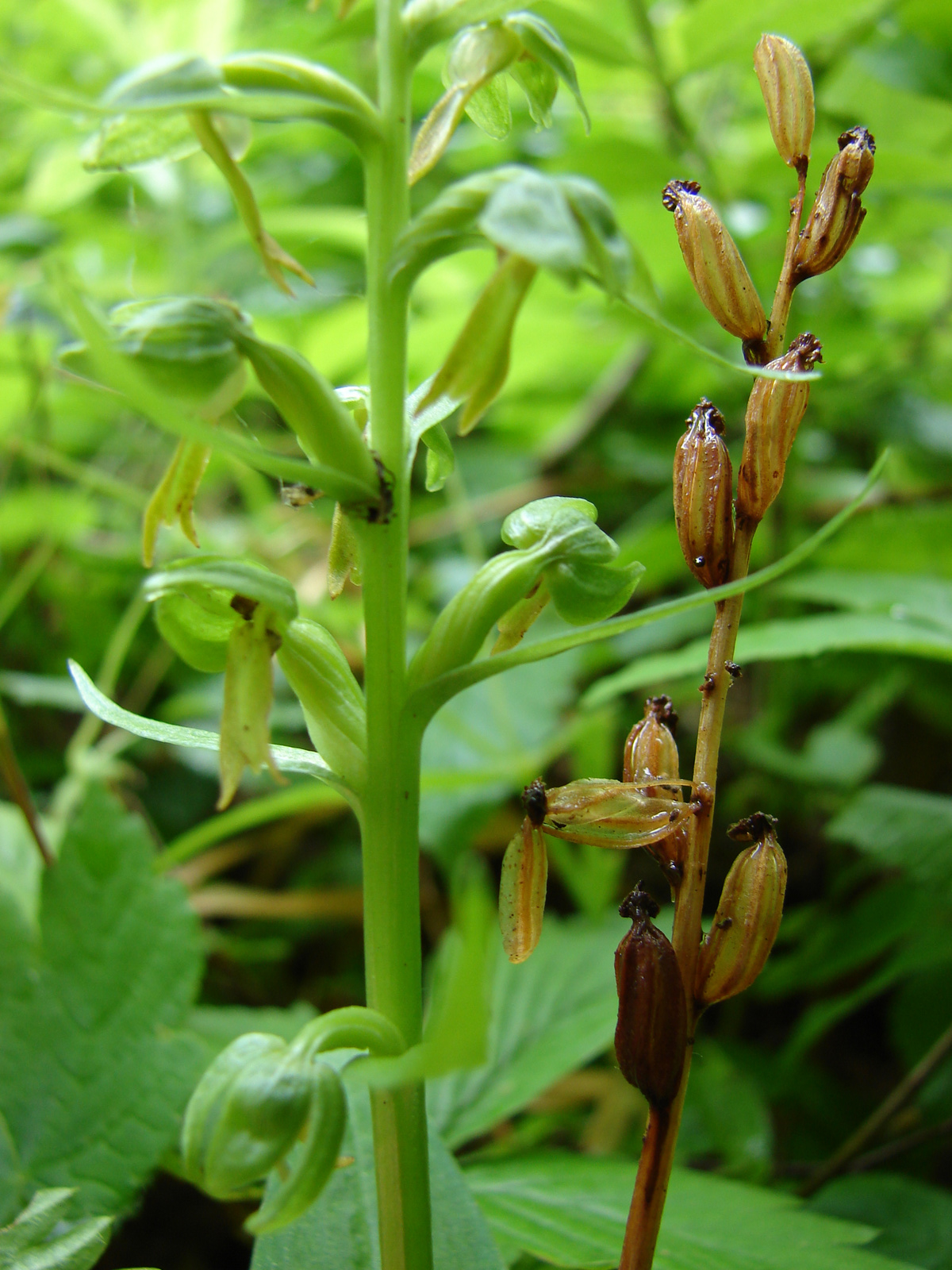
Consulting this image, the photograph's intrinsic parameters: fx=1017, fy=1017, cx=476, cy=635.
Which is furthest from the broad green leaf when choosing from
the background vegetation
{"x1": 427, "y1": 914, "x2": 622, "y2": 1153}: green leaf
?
{"x1": 427, "y1": 914, "x2": 622, "y2": 1153}: green leaf

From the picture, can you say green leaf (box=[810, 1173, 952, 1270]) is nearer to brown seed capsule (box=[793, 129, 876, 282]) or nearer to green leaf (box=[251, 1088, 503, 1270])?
green leaf (box=[251, 1088, 503, 1270])

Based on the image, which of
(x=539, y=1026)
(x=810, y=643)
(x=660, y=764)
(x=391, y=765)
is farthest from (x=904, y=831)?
(x=391, y=765)

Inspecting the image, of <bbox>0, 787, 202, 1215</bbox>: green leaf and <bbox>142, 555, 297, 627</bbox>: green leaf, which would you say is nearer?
<bbox>142, 555, 297, 627</bbox>: green leaf

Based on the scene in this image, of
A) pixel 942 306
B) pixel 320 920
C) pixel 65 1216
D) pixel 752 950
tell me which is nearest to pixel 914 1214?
pixel 752 950

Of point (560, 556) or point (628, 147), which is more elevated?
point (628, 147)

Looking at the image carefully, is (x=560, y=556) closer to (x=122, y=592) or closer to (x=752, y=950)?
(x=752, y=950)

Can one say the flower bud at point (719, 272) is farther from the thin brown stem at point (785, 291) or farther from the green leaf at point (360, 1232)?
the green leaf at point (360, 1232)

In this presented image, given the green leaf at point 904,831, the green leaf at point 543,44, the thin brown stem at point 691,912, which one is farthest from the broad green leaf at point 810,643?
the green leaf at point 543,44
